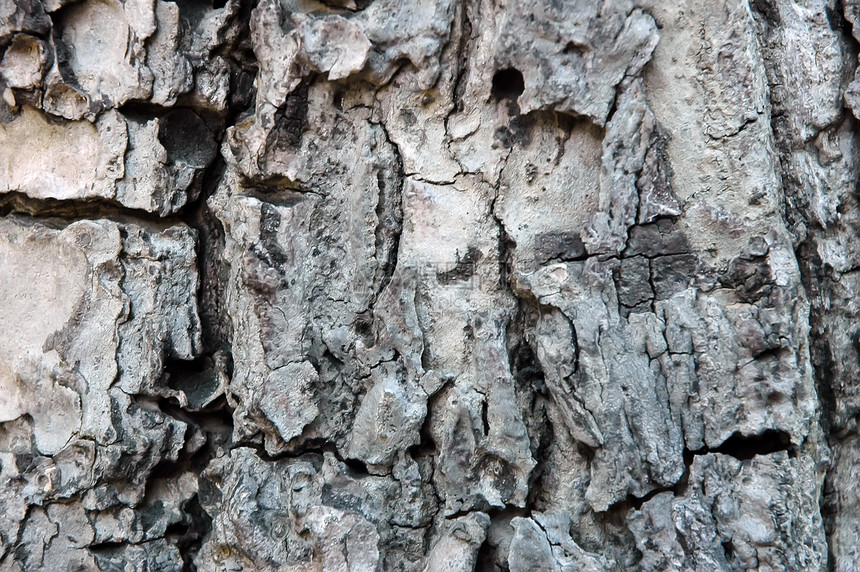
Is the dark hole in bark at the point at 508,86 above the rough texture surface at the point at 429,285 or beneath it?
above

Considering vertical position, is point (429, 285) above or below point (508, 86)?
below

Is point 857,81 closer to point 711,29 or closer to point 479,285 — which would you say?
point 711,29

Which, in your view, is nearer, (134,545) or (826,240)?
(826,240)

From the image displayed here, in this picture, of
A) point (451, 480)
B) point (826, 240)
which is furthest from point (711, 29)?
point (451, 480)

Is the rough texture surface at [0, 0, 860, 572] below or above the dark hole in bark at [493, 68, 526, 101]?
below
